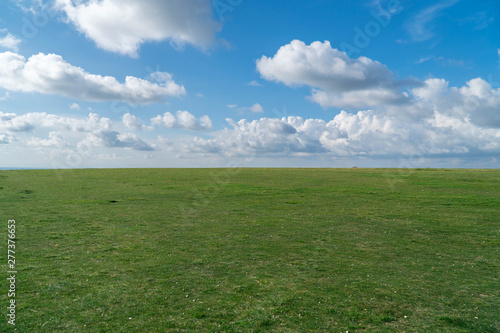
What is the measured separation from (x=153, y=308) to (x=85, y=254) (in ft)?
24.1

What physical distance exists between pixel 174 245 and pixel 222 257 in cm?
347

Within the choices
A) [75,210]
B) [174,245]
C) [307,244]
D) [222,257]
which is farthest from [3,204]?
[307,244]

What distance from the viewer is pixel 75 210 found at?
1022 inches

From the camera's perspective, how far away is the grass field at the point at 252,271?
8.76 metres

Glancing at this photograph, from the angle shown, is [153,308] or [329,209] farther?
[329,209]

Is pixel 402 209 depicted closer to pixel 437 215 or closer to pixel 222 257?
pixel 437 215

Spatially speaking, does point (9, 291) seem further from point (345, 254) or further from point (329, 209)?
point (329, 209)

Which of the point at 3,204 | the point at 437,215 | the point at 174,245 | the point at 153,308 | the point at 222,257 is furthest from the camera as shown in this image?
the point at 3,204

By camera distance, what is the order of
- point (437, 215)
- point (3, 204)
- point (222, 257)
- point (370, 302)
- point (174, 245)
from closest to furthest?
point (370, 302)
point (222, 257)
point (174, 245)
point (437, 215)
point (3, 204)

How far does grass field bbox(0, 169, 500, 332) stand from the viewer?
28.7 ft

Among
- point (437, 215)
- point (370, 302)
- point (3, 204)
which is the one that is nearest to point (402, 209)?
point (437, 215)

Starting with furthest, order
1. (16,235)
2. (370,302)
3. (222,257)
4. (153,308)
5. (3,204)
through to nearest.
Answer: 1. (3,204)
2. (16,235)
3. (222,257)
4. (370,302)
5. (153,308)

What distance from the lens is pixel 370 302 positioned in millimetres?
9883

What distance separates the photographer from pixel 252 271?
12.5 metres
